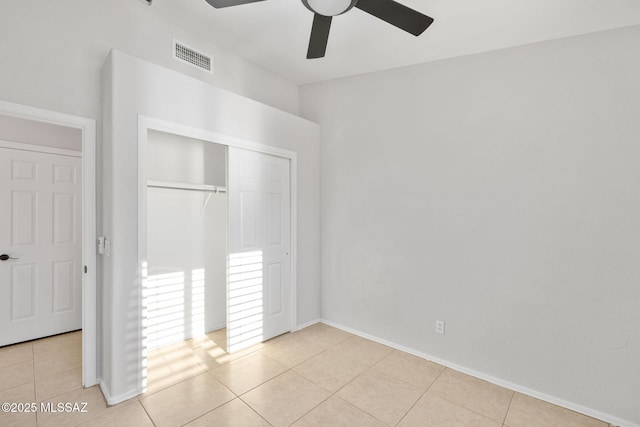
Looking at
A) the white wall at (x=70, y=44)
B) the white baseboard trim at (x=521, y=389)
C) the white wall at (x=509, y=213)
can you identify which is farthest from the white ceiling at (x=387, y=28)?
the white baseboard trim at (x=521, y=389)

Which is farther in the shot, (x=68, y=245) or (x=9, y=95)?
(x=68, y=245)

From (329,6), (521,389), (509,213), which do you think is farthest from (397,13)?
(521,389)

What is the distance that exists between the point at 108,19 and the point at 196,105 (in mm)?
928

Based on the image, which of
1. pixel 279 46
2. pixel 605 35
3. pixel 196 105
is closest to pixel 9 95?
pixel 196 105

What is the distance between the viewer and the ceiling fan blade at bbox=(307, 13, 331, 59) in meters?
1.89

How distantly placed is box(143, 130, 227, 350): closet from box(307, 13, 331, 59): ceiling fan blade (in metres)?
1.44

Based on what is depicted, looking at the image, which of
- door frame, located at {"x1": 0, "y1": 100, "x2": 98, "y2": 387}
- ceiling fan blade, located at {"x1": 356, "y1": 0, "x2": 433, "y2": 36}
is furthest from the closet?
ceiling fan blade, located at {"x1": 356, "y1": 0, "x2": 433, "y2": 36}

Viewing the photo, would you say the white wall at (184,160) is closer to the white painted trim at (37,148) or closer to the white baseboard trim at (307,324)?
the white painted trim at (37,148)

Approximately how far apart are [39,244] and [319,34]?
3547 millimetres

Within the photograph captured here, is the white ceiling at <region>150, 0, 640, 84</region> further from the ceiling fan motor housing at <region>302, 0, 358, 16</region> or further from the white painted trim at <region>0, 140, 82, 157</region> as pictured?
the white painted trim at <region>0, 140, 82, 157</region>

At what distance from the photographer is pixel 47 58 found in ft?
7.04

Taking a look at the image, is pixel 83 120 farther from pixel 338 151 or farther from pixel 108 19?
pixel 338 151

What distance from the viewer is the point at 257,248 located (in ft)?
10.2

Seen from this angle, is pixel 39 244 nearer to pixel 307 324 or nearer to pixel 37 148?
pixel 37 148
